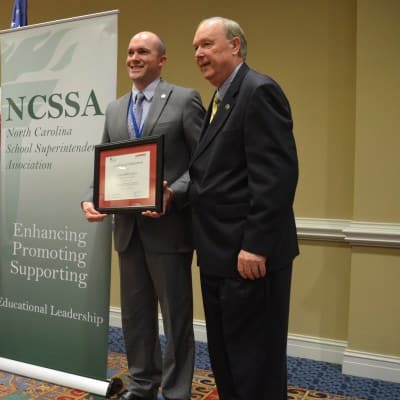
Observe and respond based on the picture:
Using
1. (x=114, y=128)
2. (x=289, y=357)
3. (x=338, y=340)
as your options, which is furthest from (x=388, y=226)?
(x=114, y=128)

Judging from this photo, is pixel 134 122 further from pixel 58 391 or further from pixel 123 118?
pixel 58 391

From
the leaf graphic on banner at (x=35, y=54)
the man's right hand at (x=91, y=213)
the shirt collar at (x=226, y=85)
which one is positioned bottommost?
the man's right hand at (x=91, y=213)

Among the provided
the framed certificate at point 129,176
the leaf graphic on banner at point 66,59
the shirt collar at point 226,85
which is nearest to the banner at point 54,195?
the leaf graphic on banner at point 66,59

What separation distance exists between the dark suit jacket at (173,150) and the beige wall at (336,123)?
119 centimetres

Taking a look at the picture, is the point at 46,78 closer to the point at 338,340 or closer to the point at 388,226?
the point at 388,226

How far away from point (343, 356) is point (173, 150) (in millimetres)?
1725

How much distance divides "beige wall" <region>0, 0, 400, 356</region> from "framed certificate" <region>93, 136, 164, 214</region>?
1.41 metres

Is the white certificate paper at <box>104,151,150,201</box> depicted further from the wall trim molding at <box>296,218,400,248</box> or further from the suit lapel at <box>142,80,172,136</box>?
the wall trim molding at <box>296,218,400,248</box>

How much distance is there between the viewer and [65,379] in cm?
244

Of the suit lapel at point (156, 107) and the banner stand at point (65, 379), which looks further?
the banner stand at point (65, 379)

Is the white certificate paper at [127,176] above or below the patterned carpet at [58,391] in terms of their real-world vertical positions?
above

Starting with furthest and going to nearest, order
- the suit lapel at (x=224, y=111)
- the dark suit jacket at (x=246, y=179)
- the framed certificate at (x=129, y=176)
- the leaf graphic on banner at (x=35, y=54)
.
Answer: the leaf graphic on banner at (x=35, y=54) < the framed certificate at (x=129, y=176) < the suit lapel at (x=224, y=111) < the dark suit jacket at (x=246, y=179)

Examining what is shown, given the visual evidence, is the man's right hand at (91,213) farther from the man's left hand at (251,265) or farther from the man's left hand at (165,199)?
the man's left hand at (251,265)

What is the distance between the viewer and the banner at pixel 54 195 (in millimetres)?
2408
